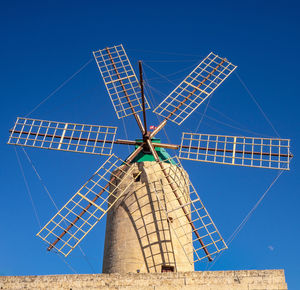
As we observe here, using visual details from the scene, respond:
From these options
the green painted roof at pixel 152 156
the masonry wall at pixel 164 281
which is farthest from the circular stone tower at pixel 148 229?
the masonry wall at pixel 164 281

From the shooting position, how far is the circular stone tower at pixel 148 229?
37.8ft

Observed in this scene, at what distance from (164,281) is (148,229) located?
2051 mm

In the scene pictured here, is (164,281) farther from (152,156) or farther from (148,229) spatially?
(152,156)

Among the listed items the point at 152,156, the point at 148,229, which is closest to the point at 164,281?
the point at 148,229

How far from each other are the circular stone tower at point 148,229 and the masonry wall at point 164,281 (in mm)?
1450

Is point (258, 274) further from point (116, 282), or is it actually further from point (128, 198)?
point (128, 198)

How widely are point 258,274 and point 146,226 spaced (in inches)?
122

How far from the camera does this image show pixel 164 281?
32.5 ft

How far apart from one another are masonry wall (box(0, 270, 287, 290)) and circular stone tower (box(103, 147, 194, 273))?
4.76 feet

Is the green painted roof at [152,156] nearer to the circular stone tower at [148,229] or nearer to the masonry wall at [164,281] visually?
the circular stone tower at [148,229]

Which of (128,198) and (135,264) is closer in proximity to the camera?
(135,264)

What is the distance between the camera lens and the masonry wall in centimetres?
973

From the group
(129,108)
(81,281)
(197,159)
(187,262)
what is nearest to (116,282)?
(81,281)

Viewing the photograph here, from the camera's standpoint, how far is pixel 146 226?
38.8 feet
